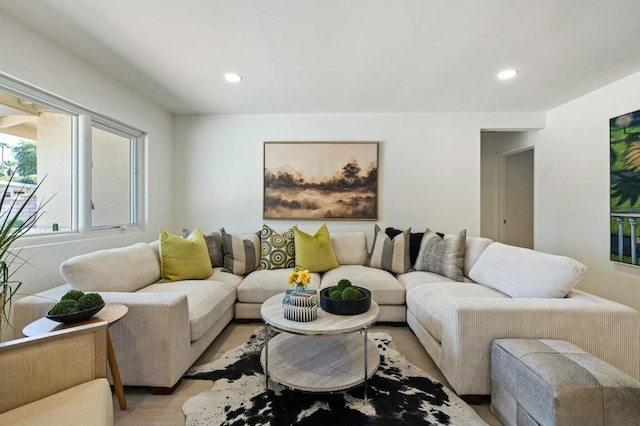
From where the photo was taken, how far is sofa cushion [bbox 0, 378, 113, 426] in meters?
0.90

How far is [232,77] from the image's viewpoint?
241 cm

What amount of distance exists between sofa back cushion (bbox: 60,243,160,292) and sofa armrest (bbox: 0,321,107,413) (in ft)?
2.49

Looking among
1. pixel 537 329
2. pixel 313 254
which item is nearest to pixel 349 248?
pixel 313 254

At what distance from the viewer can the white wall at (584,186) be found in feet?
8.12

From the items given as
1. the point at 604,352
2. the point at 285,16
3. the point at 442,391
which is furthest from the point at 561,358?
the point at 285,16

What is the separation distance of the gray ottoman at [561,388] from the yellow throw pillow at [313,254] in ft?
5.77

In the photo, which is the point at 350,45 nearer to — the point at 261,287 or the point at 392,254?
the point at 392,254

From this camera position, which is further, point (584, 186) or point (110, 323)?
point (584, 186)

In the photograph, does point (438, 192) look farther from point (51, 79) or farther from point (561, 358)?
point (51, 79)

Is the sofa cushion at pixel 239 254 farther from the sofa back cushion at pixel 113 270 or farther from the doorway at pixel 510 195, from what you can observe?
the doorway at pixel 510 195

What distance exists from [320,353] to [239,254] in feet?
4.76

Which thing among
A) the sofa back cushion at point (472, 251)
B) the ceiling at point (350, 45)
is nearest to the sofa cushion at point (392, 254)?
the sofa back cushion at point (472, 251)

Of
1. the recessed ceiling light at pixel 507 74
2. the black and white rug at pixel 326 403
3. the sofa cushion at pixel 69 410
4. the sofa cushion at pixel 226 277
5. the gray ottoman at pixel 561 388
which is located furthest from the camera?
the sofa cushion at pixel 226 277

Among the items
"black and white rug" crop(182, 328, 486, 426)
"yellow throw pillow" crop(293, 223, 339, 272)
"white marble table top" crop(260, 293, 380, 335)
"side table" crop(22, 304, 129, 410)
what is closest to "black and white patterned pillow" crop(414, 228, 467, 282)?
"yellow throw pillow" crop(293, 223, 339, 272)
